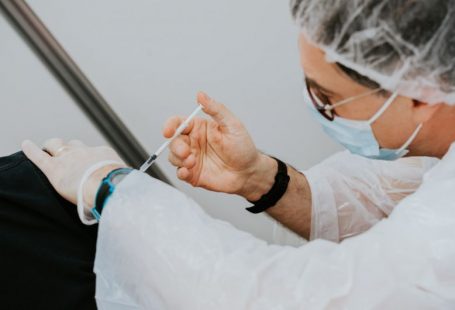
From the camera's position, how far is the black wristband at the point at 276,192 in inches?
41.1

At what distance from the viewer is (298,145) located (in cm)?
129

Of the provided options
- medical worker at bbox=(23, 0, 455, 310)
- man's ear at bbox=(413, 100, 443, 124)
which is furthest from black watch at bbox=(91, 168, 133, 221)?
man's ear at bbox=(413, 100, 443, 124)

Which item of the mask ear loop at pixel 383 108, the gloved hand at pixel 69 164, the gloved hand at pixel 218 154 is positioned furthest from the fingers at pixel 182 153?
the mask ear loop at pixel 383 108

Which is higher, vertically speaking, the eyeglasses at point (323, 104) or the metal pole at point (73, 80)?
the metal pole at point (73, 80)

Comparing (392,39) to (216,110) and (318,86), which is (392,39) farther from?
(216,110)

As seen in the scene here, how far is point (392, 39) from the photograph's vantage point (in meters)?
0.65

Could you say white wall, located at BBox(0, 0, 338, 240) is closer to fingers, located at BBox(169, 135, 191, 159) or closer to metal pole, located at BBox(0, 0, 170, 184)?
metal pole, located at BBox(0, 0, 170, 184)

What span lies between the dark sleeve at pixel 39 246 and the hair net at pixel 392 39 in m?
0.53

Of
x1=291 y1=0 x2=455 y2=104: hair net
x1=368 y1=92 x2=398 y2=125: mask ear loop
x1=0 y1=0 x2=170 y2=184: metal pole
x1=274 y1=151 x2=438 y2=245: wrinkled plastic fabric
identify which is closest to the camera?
x1=291 y1=0 x2=455 y2=104: hair net

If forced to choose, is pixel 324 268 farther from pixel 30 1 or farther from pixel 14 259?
pixel 30 1

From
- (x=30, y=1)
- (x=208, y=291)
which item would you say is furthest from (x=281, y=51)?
(x=208, y=291)

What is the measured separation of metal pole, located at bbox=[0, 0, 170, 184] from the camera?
94 cm

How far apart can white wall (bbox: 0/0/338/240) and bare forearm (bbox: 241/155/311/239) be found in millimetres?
204

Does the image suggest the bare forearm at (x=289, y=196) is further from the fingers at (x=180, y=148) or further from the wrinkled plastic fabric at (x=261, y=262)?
the wrinkled plastic fabric at (x=261, y=262)
